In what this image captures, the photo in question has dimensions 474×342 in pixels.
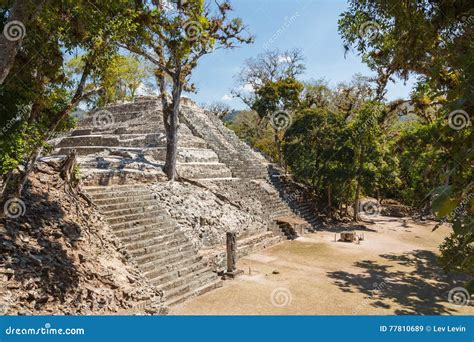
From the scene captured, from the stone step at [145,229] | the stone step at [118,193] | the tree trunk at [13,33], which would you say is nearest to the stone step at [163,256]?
the stone step at [145,229]

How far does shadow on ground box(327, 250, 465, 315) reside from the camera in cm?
913

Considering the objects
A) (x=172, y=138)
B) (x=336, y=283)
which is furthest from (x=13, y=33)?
(x=336, y=283)

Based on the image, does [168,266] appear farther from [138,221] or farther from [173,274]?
[138,221]

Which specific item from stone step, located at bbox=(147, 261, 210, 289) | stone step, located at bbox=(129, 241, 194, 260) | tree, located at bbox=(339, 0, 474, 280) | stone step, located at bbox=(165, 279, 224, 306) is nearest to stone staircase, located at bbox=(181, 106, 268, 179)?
stone step, located at bbox=(129, 241, 194, 260)

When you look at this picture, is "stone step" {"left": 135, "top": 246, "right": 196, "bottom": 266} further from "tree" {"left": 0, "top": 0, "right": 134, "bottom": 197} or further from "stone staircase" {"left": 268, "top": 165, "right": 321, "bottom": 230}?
"stone staircase" {"left": 268, "top": 165, "right": 321, "bottom": 230}

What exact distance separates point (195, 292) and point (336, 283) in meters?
4.64

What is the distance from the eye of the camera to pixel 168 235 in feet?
36.4

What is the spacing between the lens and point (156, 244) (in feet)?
34.2

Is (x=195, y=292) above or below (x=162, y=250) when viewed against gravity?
below

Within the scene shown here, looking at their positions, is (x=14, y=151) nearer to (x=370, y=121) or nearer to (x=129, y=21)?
(x=129, y=21)

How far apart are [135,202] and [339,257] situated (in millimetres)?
8681

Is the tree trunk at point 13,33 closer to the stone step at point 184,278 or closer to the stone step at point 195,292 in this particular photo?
the stone step at point 184,278

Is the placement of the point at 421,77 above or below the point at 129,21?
below

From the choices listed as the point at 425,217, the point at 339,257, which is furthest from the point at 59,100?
the point at 425,217
